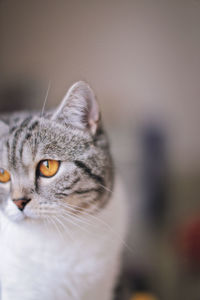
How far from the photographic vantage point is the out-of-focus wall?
49 cm

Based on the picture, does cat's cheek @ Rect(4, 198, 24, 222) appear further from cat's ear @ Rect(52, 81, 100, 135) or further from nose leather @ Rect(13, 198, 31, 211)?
cat's ear @ Rect(52, 81, 100, 135)

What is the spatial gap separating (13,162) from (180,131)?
835 mm

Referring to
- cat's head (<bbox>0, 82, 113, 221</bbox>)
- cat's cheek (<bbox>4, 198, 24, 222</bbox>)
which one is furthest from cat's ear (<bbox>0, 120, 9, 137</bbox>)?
cat's cheek (<bbox>4, 198, 24, 222</bbox>)

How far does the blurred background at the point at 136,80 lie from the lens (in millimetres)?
496

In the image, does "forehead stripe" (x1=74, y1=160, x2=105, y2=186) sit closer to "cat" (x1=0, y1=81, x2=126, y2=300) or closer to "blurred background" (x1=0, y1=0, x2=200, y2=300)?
"cat" (x1=0, y1=81, x2=126, y2=300)

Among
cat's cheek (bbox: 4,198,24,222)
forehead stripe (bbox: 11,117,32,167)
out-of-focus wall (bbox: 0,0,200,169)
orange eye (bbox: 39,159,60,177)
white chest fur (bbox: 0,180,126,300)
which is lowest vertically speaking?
white chest fur (bbox: 0,180,126,300)

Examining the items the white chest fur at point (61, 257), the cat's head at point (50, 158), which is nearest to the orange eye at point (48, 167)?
the cat's head at point (50, 158)

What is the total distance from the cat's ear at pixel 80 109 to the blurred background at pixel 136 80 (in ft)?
0.06

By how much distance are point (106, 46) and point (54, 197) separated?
0.30 meters

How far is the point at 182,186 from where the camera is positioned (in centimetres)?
138

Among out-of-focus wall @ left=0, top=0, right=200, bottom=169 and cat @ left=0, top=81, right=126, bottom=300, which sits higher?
out-of-focus wall @ left=0, top=0, right=200, bottom=169

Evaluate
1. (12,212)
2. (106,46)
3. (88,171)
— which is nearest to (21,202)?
(12,212)

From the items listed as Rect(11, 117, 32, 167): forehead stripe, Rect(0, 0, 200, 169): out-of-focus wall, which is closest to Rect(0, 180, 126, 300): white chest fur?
Rect(11, 117, 32, 167): forehead stripe

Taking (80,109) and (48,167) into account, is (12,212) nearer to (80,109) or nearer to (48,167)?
(48,167)
